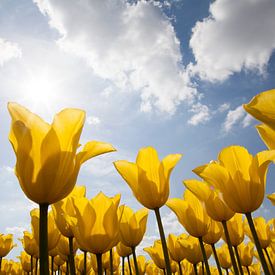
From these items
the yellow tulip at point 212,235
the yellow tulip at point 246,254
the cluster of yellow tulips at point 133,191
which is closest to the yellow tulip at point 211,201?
the cluster of yellow tulips at point 133,191

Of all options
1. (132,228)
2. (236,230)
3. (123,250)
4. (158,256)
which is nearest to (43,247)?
(132,228)

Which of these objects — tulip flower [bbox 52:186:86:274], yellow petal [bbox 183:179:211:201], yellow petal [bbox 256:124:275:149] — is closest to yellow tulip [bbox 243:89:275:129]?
yellow petal [bbox 256:124:275:149]

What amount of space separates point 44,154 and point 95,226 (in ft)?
4.13

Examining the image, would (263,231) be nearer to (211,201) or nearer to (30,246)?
(211,201)

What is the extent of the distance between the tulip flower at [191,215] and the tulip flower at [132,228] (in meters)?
0.56

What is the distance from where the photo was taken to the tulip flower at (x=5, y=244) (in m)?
7.43

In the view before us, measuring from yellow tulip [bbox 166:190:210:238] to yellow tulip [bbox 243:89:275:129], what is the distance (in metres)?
2.78

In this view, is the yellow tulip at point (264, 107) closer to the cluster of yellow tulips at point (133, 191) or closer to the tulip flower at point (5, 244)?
the cluster of yellow tulips at point (133, 191)

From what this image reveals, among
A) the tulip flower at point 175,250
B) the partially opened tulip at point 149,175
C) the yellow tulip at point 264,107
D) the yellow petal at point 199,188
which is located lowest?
the yellow tulip at point 264,107

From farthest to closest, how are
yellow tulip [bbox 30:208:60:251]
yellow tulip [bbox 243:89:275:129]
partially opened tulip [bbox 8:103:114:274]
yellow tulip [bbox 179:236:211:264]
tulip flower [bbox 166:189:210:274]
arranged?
yellow tulip [bbox 179:236:211:264] < yellow tulip [bbox 30:208:60:251] < tulip flower [bbox 166:189:210:274] < partially opened tulip [bbox 8:103:114:274] < yellow tulip [bbox 243:89:275:129]

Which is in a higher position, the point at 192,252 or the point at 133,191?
the point at 133,191

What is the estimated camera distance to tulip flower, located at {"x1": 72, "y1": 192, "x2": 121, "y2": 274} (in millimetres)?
3092

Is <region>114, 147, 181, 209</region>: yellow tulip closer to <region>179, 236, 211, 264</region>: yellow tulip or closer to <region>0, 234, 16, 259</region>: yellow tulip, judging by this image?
<region>179, 236, 211, 264</region>: yellow tulip

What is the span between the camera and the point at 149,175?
12.1 feet
